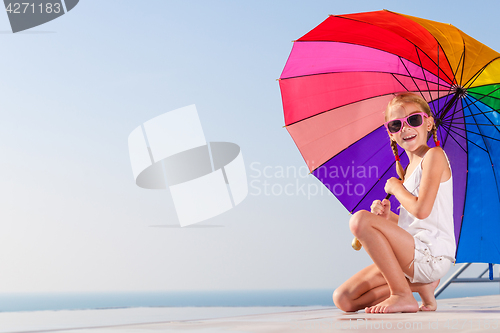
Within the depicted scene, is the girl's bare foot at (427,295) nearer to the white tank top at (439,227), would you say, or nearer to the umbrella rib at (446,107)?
the white tank top at (439,227)

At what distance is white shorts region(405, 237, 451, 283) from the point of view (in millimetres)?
2643

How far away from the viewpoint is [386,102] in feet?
11.6

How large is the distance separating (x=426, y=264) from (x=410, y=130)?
81 cm

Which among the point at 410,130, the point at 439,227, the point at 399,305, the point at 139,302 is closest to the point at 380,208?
the point at 439,227

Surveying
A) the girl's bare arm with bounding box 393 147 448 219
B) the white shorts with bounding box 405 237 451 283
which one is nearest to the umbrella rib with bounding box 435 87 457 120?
the girl's bare arm with bounding box 393 147 448 219

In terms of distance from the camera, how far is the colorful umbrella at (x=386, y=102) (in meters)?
3.24

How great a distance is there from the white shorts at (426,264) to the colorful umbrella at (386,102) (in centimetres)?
85

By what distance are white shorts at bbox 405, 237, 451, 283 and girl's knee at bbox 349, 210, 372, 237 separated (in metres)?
0.33

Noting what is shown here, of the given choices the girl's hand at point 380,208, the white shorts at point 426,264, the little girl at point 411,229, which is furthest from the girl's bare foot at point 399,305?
the girl's hand at point 380,208

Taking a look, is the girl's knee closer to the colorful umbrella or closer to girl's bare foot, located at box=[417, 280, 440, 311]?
girl's bare foot, located at box=[417, 280, 440, 311]

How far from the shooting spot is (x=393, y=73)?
3441 millimetres

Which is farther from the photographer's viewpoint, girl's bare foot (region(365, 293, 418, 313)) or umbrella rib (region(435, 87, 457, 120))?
umbrella rib (region(435, 87, 457, 120))

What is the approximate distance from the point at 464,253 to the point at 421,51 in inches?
59.5

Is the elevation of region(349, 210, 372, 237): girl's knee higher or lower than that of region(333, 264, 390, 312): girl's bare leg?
higher
